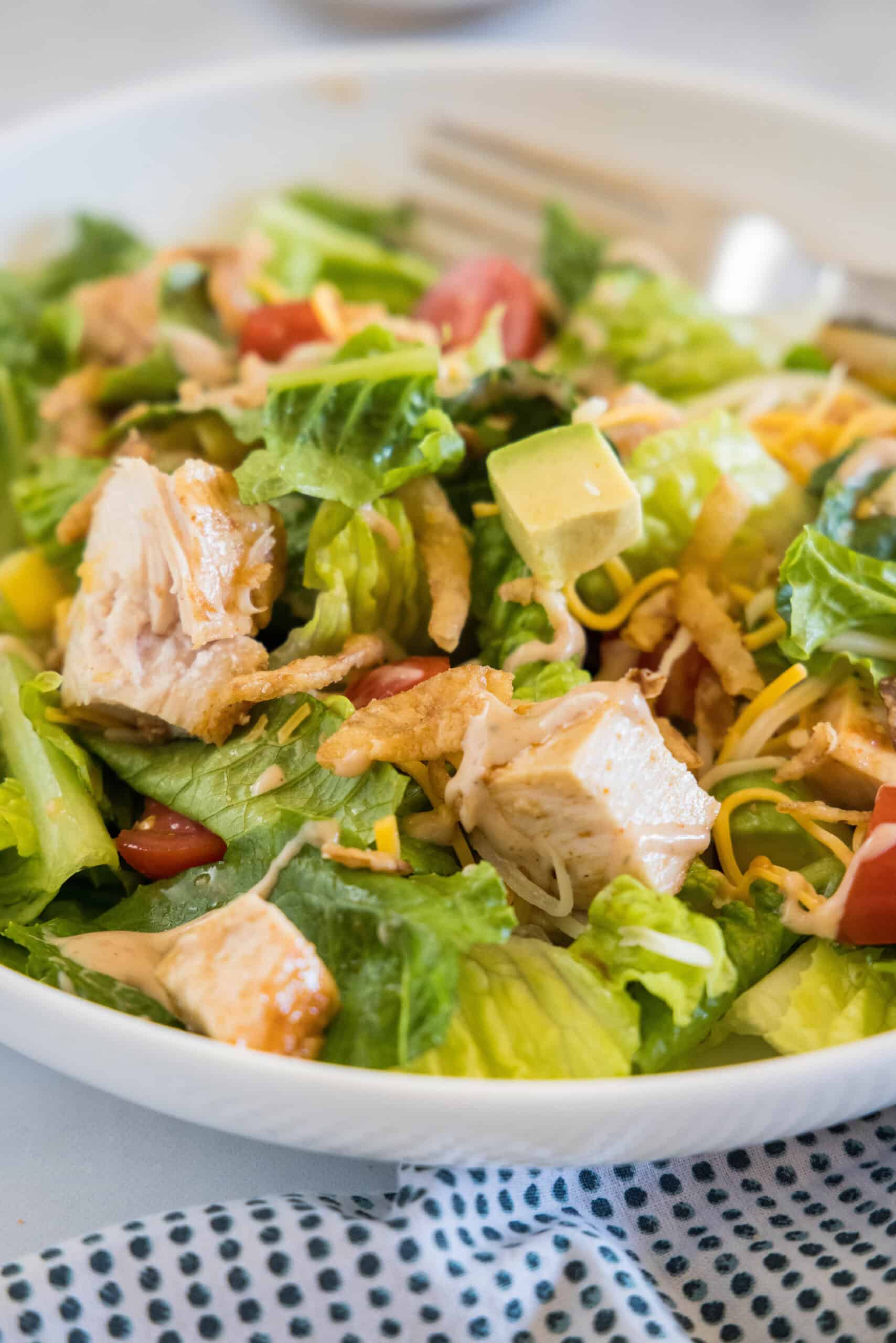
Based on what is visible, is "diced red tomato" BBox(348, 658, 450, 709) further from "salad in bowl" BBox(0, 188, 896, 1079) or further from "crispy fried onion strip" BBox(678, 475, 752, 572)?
"crispy fried onion strip" BBox(678, 475, 752, 572)

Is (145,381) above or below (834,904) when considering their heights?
above

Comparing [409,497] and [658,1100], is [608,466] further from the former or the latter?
[658,1100]

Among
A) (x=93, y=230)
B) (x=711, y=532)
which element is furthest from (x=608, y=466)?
(x=93, y=230)

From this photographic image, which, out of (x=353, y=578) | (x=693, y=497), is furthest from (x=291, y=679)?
(x=693, y=497)

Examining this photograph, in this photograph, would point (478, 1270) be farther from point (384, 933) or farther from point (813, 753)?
point (813, 753)

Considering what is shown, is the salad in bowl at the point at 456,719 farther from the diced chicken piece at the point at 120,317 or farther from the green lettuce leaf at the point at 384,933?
the diced chicken piece at the point at 120,317

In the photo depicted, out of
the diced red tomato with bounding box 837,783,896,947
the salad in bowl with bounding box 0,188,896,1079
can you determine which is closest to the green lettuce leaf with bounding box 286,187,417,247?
the salad in bowl with bounding box 0,188,896,1079

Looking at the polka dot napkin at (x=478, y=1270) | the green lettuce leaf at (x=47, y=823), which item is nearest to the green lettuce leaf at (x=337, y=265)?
the green lettuce leaf at (x=47, y=823)
